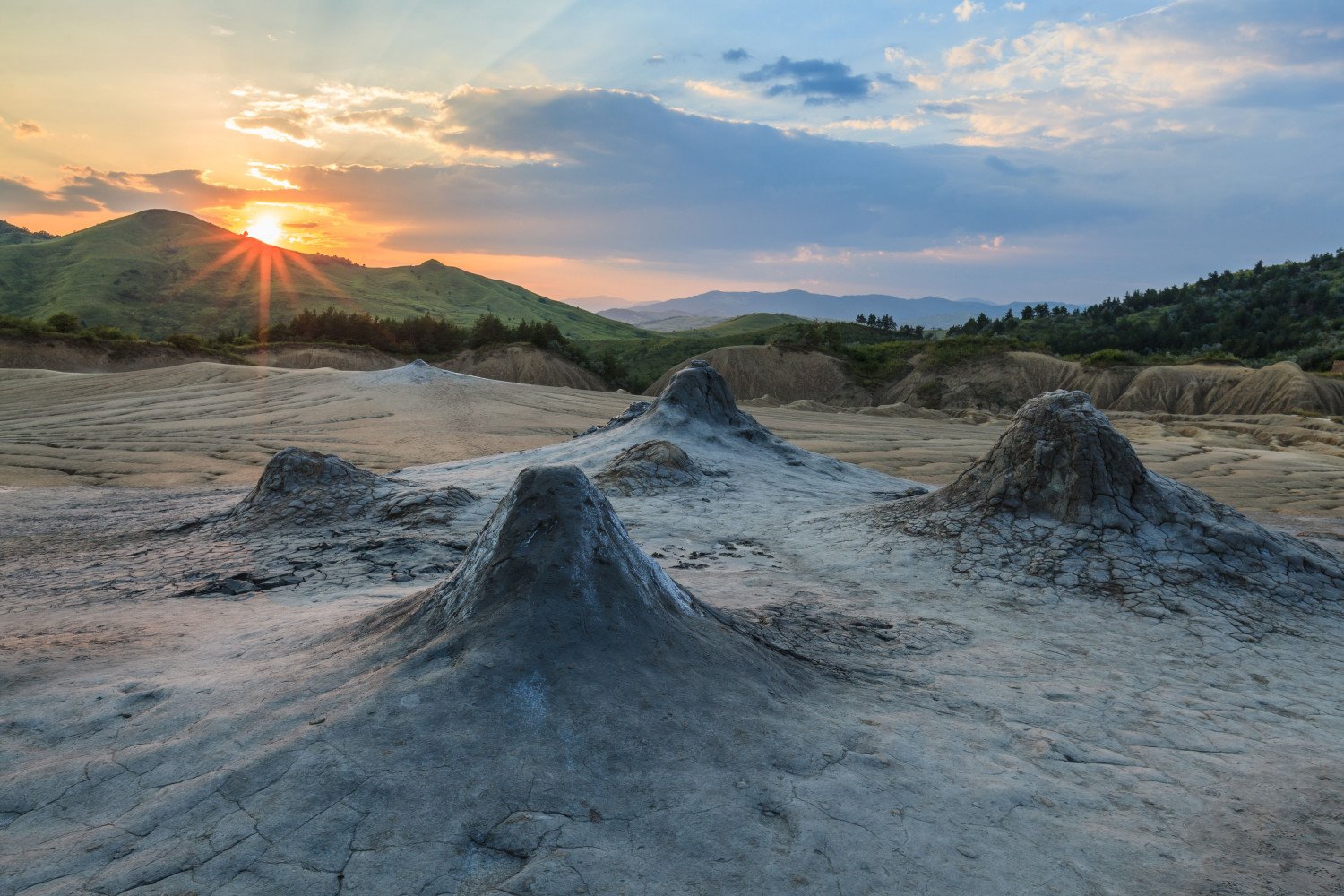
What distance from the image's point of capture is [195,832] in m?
2.49

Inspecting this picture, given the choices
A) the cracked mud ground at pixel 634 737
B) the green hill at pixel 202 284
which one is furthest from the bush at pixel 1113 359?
the green hill at pixel 202 284

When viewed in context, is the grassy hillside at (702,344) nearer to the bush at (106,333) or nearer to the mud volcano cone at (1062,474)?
the bush at (106,333)

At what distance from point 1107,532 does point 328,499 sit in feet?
24.6

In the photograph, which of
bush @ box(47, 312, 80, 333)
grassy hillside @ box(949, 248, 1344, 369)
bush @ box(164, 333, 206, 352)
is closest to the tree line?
grassy hillside @ box(949, 248, 1344, 369)

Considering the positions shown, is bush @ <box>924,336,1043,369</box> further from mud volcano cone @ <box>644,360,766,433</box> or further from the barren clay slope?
mud volcano cone @ <box>644,360,766,433</box>

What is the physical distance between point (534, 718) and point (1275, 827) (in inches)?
111

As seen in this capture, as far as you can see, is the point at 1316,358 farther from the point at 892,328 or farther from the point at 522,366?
the point at 522,366

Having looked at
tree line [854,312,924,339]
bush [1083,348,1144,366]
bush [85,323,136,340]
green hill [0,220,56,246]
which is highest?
green hill [0,220,56,246]

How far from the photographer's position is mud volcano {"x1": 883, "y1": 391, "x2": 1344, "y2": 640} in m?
6.07

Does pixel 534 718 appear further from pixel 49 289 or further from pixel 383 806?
pixel 49 289

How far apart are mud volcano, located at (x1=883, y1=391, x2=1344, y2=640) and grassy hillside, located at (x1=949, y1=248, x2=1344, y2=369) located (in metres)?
41.6

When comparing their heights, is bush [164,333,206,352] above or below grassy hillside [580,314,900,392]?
below

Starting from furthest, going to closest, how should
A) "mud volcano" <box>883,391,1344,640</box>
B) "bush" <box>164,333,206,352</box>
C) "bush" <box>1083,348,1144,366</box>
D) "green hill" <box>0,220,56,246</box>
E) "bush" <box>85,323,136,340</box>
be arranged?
"green hill" <box>0,220,56,246</box> → "bush" <box>1083,348,1144,366</box> → "bush" <box>164,333,206,352</box> → "bush" <box>85,323,136,340</box> → "mud volcano" <box>883,391,1344,640</box>

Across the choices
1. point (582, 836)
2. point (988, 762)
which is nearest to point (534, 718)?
point (582, 836)
